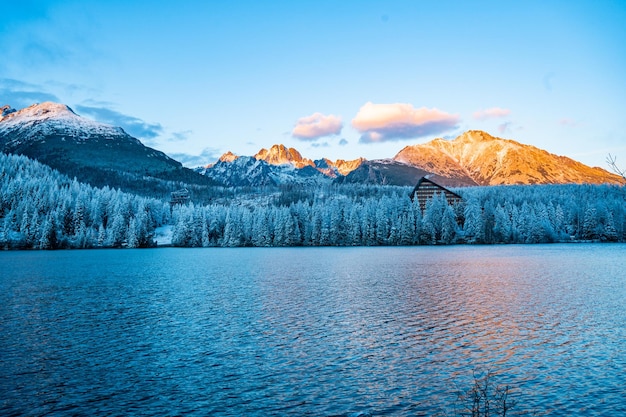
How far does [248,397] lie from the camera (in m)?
18.4

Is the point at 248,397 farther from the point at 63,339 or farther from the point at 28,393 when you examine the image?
the point at 63,339

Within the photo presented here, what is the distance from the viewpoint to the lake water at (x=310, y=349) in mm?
17875

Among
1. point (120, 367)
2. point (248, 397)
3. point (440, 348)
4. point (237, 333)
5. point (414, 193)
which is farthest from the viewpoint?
point (414, 193)

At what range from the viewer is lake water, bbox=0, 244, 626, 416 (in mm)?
17875

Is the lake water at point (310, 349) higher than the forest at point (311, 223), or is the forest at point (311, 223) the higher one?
the forest at point (311, 223)

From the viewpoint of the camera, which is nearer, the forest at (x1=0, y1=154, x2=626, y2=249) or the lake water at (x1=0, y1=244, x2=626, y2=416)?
the lake water at (x1=0, y1=244, x2=626, y2=416)

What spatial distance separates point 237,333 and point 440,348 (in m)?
13.0

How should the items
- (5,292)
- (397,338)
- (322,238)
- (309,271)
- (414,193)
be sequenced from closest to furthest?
(397,338), (5,292), (309,271), (322,238), (414,193)

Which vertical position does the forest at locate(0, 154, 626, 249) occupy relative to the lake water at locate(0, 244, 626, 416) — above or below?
above

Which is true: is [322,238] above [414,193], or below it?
below

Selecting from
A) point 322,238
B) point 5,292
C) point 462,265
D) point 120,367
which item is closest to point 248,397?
point 120,367

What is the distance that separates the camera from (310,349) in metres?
25.1

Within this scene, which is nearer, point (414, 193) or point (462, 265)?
point (462, 265)

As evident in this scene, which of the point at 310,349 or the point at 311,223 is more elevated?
the point at 311,223
